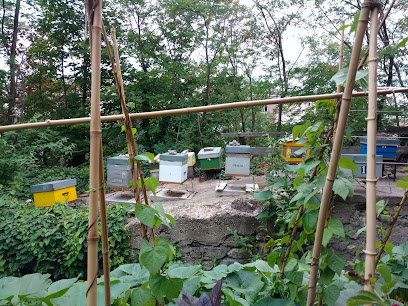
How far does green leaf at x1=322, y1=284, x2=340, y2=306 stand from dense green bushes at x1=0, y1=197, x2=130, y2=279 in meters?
2.82

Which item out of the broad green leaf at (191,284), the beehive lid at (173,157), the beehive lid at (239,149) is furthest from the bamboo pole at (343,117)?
the beehive lid at (239,149)

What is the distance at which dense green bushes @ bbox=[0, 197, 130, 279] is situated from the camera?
10.00 ft

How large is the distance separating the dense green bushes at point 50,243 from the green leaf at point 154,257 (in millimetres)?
2629

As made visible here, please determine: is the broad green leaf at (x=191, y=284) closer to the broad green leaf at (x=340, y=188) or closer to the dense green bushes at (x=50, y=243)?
the broad green leaf at (x=340, y=188)

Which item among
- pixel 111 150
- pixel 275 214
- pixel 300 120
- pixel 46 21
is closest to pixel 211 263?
pixel 275 214

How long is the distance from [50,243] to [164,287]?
2937mm

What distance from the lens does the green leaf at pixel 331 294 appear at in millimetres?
769

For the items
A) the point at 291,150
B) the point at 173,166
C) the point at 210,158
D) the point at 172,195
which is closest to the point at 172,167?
the point at 173,166

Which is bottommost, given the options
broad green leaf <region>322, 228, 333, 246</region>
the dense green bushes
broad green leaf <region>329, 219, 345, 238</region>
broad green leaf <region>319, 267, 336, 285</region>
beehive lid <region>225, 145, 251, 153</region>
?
the dense green bushes

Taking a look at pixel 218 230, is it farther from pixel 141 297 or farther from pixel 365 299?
pixel 365 299

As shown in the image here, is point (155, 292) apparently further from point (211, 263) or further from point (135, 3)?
point (135, 3)

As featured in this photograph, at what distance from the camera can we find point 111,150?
6133 millimetres

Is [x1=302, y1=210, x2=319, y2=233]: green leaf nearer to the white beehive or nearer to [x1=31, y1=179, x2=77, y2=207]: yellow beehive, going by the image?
the white beehive

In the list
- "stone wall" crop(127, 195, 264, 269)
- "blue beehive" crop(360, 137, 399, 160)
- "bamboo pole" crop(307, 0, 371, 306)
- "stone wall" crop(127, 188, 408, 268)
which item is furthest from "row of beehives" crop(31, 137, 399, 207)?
"bamboo pole" crop(307, 0, 371, 306)
